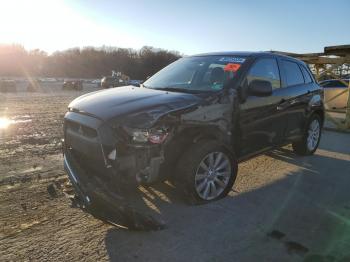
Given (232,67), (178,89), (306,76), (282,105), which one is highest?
(232,67)

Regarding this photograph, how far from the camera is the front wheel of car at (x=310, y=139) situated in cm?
686

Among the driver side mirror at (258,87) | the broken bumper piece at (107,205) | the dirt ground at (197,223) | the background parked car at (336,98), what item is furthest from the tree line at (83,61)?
the broken bumper piece at (107,205)

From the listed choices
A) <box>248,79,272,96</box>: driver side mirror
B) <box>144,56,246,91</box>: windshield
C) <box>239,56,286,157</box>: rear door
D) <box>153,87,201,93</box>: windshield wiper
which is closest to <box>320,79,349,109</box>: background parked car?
<box>239,56,286,157</box>: rear door

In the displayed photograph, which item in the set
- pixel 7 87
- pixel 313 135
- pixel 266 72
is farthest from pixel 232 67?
pixel 7 87

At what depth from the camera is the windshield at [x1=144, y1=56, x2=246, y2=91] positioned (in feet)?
15.7

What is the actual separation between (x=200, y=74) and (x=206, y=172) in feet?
4.96

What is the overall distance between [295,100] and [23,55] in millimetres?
103528

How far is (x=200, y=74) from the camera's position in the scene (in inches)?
200

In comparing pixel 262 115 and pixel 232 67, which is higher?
pixel 232 67

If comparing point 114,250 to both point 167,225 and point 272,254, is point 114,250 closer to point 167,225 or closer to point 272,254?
point 167,225

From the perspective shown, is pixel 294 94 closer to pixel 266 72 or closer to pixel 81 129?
pixel 266 72

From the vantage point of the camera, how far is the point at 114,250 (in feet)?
10.9

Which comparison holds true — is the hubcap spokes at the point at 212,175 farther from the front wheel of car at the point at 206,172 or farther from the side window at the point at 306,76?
the side window at the point at 306,76

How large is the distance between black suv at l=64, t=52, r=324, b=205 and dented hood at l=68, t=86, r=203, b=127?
0.01 meters
